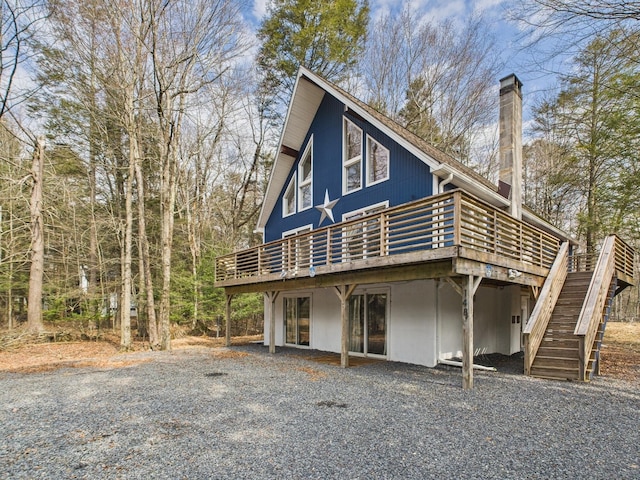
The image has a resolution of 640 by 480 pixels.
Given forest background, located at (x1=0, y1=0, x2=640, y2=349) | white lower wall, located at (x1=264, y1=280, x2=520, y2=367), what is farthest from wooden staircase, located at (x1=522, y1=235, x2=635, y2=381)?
forest background, located at (x1=0, y1=0, x2=640, y2=349)

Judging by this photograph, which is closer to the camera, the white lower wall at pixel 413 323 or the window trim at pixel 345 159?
the white lower wall at pixel 413 323

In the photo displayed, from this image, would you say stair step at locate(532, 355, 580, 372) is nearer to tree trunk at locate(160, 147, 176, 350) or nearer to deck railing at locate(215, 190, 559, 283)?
deck railing at locate(215, 190, 559, 283)

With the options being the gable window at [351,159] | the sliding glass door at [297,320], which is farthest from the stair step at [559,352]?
the sliding glass door at [297,320]

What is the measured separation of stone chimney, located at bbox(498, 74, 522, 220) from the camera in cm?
1006

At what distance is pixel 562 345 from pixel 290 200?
31.6 feet

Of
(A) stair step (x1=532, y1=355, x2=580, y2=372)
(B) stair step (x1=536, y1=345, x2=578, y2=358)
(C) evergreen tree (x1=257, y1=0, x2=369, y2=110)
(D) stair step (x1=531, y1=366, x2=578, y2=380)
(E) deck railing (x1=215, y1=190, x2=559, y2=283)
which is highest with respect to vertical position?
(C) evergreen tree (x1=257, y1=0, x2=369, y2=110)

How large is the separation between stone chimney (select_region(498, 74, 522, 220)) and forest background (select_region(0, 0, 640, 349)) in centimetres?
183

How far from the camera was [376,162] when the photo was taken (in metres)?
10.3

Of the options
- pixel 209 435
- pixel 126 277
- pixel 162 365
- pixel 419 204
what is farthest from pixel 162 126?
pixel 209 435

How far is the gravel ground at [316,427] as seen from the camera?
11.6 feet

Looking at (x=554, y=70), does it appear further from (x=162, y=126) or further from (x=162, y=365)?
(x=162, y=126)

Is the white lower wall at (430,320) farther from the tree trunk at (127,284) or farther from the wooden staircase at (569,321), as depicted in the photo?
the tree trunk at (127,284)

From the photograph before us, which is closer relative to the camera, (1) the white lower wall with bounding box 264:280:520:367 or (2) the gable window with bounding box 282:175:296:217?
(1) the white lower wall with bounding box 264:280:520:367

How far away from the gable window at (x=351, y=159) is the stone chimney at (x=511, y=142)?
4.03 metres
